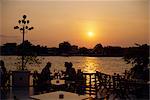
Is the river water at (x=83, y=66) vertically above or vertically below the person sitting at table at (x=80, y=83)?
below

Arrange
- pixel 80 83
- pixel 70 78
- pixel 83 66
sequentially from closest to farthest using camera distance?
pixel 80 83 → pixel 70 78 → pixel 83 66

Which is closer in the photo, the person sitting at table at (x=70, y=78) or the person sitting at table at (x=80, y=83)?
the person sitting at table at (x=70, y=78)

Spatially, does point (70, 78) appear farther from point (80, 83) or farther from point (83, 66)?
point (83, 66)

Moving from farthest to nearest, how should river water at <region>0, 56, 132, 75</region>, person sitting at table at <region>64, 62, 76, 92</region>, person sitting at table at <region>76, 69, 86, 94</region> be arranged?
river water at <region>0, 56, 132, 75</region> → person sitting at table at <region>76, 69, 86, 94</region> → person sitting at table at <region>64, 62, 76, 92</region>

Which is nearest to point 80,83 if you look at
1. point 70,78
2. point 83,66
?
point 70,78

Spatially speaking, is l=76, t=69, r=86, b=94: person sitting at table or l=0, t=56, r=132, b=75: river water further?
l=0, t=56, r=132, b=75: river water

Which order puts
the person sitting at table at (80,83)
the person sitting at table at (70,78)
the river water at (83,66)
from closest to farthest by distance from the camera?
the person sitting at table at (70,78) < the person sitting at table at (80,83) < the river water at (83,66)

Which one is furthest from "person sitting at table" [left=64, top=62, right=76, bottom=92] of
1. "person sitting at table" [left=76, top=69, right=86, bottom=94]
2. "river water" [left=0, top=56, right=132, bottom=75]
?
"river water" [left=0, top=56, right=132, bottom=75]

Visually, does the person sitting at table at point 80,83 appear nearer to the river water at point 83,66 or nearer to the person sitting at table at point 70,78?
the person sitting at table at point 70,78

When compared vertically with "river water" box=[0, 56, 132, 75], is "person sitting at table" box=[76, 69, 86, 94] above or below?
above

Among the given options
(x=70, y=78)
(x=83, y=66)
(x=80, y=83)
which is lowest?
(x=83, y=66)

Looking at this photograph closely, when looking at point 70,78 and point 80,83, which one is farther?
point 70,78

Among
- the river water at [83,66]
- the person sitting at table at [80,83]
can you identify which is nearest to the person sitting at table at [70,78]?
the person sitting at table at [80,83]

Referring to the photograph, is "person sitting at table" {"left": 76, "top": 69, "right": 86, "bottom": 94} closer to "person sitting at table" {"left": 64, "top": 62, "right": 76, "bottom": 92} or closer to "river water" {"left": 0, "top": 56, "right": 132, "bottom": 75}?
"person sitting at table" {"left": 64, "top": 62, "right": 76, "bottom": 92}
